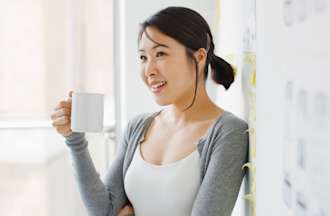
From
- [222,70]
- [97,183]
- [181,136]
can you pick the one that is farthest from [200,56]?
[97,183]

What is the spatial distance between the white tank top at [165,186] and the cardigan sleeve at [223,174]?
4 centimetres

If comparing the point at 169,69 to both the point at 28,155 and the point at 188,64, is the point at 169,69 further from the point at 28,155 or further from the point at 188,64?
the point at 28,155

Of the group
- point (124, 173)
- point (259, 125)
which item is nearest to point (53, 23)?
point (124, 173)

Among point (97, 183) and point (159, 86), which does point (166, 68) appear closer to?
point (159, 86)

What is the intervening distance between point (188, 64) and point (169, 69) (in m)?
0.05

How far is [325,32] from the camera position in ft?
1.54

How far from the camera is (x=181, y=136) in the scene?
1.17m

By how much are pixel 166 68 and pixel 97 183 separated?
1.15ft

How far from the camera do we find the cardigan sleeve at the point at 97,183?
1.26m

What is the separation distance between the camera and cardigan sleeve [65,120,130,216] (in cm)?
126

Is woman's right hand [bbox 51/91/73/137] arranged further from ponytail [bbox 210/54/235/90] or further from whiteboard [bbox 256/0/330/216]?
whiteboard [bbox 256/0/330/216]

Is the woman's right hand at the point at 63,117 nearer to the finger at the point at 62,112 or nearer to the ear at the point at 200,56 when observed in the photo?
the finger at the point at 62,112

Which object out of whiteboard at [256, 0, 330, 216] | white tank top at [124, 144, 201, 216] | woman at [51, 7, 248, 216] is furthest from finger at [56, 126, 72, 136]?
whiteboard at [256, 0, 330, 216]

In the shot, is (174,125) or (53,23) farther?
(53,23)
